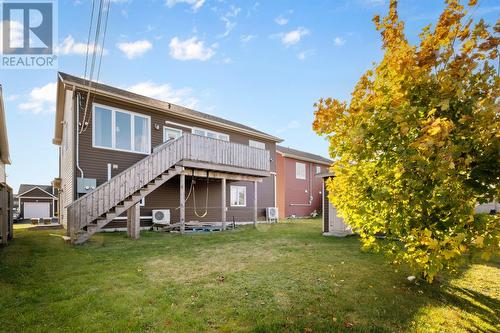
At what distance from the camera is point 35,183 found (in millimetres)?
37906

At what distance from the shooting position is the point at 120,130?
13523 millimetres

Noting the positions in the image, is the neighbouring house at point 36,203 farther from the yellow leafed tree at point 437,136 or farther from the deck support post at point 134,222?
the yellow leafed tree at point 437,136

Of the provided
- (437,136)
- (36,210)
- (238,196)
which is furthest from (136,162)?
(36,210)

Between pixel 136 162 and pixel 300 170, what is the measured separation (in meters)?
16.8

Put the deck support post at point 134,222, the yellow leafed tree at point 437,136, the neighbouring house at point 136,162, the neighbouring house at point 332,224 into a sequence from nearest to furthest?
the yellow leafed tree at point 437,136
the neighbouring house at point 136,162
the deck support post at point 134,222
the neighbouring house at point 332,224

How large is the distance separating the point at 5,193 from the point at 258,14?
10.4 metres

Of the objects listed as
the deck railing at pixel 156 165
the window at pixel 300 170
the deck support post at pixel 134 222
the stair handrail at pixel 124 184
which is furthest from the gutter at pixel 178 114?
the deck support post at pixel 134 222

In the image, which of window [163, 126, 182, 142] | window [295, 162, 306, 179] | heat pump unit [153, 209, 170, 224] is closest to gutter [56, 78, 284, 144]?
window [163, 126, 182, 142]

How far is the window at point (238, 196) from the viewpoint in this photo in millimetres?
19000

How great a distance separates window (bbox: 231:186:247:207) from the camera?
748 inches

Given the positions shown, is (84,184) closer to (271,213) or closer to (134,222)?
(134,222)

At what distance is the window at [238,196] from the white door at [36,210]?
1100 inches

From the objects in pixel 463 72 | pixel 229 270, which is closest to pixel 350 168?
pixel 463 72

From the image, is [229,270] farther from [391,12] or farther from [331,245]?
[391,12]
